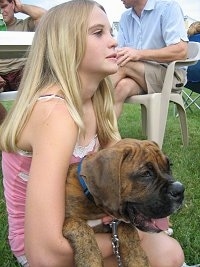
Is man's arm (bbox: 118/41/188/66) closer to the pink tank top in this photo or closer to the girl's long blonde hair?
the girl's long blonde hair

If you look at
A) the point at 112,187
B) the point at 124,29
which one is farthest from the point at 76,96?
the point at 124,29

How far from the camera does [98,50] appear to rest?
3090 millimetres

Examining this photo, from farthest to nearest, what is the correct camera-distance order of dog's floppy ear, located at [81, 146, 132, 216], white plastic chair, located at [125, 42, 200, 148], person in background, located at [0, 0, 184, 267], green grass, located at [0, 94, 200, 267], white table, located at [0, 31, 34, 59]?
white plastic chair, located at [125, 42, 200, 148] → white table, located at [0, 31, 34, 59] → green grass, located at [0, 94, 200, 267] → person in background, located at [0, 0, 184, 267] → dog's floppy ear, located at [81, 146, 132, 216]

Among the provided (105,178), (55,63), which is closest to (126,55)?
(55,63)

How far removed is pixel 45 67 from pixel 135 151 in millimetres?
858

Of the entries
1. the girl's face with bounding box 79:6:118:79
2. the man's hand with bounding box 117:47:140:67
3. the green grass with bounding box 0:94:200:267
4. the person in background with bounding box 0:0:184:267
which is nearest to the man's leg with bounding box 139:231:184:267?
the person in background with bounding box 0:0:184:267

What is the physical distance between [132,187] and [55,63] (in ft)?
3.15

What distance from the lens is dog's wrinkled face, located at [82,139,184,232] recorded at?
250 centimetres

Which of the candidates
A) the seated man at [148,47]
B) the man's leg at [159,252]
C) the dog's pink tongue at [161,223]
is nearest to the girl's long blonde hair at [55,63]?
the dog's pink tongue at [161,223]

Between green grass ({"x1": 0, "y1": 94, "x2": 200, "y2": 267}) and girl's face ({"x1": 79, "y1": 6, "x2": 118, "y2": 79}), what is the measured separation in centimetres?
145


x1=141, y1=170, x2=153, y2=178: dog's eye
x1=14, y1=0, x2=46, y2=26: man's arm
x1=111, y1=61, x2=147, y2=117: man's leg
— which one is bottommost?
x1=111, y1=61, x2=147, y2=117: man's leg

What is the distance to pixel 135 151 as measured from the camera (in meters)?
2.71

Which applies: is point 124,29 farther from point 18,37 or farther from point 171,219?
point 171,219

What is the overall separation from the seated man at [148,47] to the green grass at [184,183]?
3.10 feet
